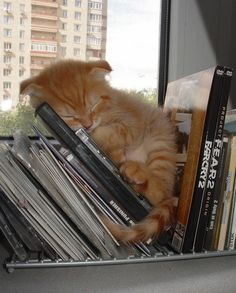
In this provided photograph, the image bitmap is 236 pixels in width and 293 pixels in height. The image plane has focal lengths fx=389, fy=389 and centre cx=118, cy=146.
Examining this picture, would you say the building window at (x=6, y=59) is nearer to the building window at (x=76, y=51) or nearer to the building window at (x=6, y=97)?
the building window at (x=6, y=97)


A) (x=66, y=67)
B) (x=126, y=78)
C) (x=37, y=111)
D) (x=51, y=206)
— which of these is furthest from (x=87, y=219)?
(x=126, y=78)

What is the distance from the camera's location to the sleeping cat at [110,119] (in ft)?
3.28

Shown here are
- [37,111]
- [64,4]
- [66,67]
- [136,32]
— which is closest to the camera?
[37,111]

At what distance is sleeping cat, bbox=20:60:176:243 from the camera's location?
3.28 feet

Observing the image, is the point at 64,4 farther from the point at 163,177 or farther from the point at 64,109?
the point at 163,177

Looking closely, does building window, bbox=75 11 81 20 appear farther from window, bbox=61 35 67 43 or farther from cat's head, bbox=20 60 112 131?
cat's head, bbox=20 60 112 131

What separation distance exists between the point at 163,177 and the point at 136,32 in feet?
2.50

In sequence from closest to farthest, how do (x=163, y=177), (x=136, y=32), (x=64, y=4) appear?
1. (x=163, y=177)
2. (x=64, y=4)
3. (x=136, y=32)

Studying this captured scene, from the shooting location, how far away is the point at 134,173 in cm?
92

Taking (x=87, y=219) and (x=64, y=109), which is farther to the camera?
(x=64, y=109)

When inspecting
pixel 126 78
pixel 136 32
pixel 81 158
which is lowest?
pixel 81 158

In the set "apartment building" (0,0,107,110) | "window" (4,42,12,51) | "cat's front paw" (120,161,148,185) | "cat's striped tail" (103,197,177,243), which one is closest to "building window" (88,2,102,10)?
"apartment building" (0,0,107,110)

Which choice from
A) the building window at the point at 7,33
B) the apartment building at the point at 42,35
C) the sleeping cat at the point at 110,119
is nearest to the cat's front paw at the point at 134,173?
the sleeping cat at the point at 110,119

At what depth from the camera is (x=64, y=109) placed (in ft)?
3.40
